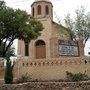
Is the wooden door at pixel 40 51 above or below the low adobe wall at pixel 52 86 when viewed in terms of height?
above

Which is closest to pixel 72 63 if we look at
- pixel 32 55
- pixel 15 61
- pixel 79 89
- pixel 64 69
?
pixel 64 69

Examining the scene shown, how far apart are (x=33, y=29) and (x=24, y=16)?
191 centimetres

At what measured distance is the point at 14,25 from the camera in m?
29.4

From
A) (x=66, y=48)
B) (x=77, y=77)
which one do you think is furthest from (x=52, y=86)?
(x=66, y=48)

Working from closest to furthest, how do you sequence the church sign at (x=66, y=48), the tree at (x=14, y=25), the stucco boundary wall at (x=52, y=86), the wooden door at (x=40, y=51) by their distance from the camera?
the stucco boundary wall at (x=52, y=86) → the tree at (x=14, y=25) → the church sign at (x=66, y=48) → the wooden door at (x=40, y=51)

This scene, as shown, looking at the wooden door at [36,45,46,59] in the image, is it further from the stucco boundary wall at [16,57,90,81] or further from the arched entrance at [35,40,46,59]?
the stucco boundary wall at [16,57,90,81]

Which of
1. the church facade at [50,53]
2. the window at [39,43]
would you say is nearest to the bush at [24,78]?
the church facade at [50,53]

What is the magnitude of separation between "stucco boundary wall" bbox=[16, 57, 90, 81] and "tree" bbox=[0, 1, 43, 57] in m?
3.70

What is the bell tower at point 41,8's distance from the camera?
39.8 m

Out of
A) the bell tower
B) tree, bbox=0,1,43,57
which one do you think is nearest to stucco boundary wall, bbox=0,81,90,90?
tree, bbox=0,1,43,57

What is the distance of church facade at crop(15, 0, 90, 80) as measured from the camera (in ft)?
88.5

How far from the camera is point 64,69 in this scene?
27.2 meters

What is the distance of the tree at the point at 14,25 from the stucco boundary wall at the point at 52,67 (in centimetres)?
370

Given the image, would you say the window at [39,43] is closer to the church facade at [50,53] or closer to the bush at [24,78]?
the church facade at [50,53]
